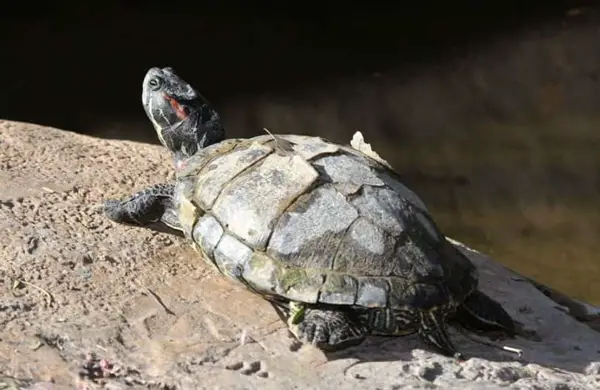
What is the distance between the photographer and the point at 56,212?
3.62 metres

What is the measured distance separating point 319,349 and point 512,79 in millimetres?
5471

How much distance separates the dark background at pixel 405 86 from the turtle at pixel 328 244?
2416 mm

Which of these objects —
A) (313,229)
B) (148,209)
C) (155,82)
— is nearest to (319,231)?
(313,229)

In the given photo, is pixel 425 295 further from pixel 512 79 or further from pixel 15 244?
pixel 512 79

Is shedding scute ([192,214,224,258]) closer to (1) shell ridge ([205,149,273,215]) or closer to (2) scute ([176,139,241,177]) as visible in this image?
(1) shell ridge ([205,149,273,215])

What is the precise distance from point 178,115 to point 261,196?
3.48 ft

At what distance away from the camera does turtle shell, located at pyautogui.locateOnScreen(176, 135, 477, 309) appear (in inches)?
115

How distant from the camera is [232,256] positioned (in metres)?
3.09

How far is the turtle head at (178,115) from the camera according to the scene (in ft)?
13.3

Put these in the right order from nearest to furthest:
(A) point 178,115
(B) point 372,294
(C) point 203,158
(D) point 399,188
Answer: (B) point 372,294, (D) point 399,188, (C) point 203,158, (A) point 178,115

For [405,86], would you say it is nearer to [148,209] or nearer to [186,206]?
[148,209]

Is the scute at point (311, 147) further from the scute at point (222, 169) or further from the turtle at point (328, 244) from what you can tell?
the scute at point (222, 169)

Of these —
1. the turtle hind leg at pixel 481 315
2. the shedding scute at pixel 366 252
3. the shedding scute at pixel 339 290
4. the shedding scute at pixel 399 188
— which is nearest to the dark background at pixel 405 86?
the turtle hind leg at pixel 481 315

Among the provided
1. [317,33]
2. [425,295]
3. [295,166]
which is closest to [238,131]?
[317,33]
